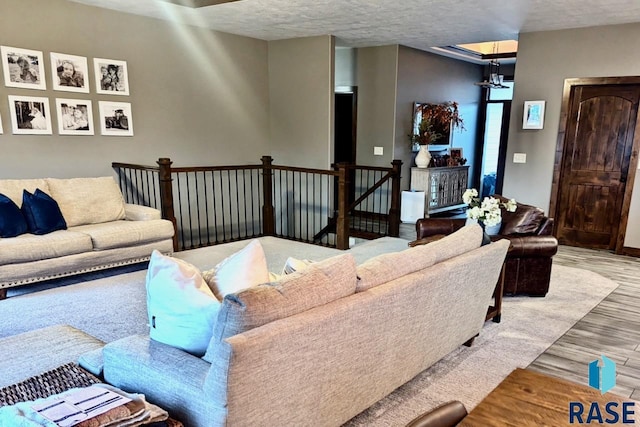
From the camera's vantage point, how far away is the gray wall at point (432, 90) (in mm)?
7270

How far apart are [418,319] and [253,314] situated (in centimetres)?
107

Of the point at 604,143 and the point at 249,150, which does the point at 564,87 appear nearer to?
the point at 604,143

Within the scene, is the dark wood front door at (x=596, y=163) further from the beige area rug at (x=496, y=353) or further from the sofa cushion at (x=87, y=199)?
the sofa cushion at (x=87, y=199)

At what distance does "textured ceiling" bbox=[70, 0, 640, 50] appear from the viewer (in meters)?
4.55

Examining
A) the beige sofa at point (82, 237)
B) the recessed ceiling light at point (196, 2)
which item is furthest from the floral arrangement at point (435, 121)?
the beige sofa at point (82, 237)

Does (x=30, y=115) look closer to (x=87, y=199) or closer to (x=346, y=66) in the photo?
(x=87, y=199)

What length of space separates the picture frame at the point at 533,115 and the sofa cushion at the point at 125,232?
4.67 m

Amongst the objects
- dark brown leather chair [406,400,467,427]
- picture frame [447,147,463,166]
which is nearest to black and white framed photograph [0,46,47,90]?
dark brown leather chair [406,400,467,427]

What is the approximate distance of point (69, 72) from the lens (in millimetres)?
4840

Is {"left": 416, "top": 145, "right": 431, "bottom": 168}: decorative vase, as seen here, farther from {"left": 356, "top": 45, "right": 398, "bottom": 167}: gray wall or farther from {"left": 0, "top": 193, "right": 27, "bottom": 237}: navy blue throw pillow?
{"left": 0, "top": 193, "right": 27, "bottom": 237}: navy blue throw pillow

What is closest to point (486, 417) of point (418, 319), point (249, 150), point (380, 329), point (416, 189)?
point (380, 329)

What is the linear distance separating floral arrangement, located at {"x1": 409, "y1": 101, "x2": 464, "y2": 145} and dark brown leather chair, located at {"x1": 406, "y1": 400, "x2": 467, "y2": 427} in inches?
261

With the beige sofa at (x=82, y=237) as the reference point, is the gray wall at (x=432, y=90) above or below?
above

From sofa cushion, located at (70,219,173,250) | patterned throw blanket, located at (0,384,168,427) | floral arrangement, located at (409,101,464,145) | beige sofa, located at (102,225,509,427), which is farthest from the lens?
floral arrangement, located at (409,101,464,145)
